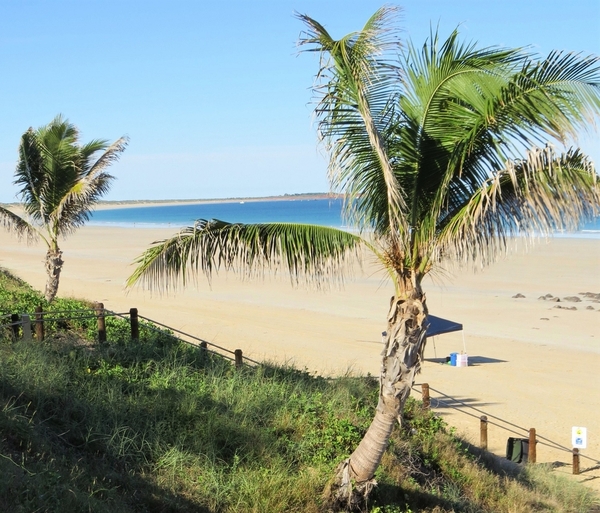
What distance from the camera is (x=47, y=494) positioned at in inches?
215

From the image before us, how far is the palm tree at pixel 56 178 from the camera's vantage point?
1616cm

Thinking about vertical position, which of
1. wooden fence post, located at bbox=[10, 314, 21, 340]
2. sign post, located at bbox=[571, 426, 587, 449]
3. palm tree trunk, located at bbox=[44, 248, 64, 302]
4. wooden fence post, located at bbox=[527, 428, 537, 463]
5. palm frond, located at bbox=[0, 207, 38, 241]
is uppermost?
palm frond, located at bbox=[0, 207, 38, 241]

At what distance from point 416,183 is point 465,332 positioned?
16.5m

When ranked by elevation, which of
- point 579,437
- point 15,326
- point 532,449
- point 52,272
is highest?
point 52,272

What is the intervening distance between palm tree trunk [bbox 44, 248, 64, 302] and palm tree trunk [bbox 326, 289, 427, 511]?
10980 mm

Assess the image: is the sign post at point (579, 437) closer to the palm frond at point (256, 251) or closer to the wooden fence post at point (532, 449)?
the wooden fence post at point (532, 449)

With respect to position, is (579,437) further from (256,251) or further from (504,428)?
(256,251)

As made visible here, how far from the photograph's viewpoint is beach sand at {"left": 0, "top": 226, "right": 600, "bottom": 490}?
14.0m

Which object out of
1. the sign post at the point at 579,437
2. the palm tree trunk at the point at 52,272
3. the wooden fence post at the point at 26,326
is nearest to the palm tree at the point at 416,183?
the wooden fence post at the point at 26,326

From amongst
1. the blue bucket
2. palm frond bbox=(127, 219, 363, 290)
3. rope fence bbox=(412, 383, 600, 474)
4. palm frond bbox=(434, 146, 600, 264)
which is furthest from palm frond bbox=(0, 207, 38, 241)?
palm frond bbox=(434, 146, 600, 264)

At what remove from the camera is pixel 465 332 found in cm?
2236

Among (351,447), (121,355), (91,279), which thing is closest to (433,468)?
(351,447)

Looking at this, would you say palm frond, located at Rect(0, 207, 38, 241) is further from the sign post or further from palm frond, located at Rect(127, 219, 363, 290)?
the sign post

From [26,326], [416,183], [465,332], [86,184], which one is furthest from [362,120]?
[465,332]
